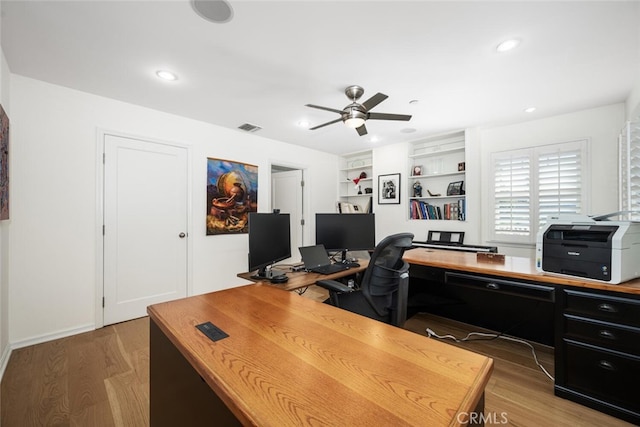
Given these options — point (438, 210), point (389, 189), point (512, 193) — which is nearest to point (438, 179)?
point (438, 210)

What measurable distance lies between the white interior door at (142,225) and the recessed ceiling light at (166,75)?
3.34 feet

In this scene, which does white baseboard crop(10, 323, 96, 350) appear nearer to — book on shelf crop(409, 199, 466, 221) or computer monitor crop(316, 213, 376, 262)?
computer monitor crop(316, 213, 376, 262)

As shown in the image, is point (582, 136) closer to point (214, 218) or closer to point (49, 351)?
point (214, 218)

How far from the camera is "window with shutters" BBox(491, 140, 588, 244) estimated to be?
10.6 feet

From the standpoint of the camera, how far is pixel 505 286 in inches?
79.4

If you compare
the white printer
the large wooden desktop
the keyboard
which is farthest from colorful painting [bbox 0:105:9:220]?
the white printer

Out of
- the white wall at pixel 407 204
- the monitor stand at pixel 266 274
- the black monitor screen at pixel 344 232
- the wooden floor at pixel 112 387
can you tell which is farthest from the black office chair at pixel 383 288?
the white wall at pixel 407 204

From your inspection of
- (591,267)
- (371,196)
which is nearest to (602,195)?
(591,267)

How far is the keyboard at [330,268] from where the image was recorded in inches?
92.7

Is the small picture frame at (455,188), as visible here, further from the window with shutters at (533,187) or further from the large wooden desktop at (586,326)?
the large wooden desktop at (586,326)

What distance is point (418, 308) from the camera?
3164 millimetres

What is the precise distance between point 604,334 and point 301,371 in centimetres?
208

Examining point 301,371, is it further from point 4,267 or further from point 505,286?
point 4,267

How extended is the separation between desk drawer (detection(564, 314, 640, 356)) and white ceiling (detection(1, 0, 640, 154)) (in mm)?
1995
